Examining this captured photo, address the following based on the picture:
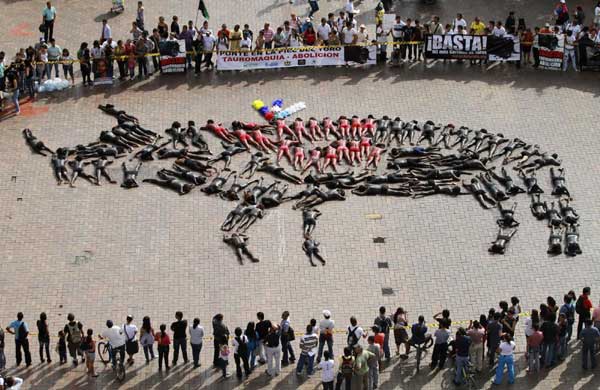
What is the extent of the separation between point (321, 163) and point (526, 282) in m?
9.98

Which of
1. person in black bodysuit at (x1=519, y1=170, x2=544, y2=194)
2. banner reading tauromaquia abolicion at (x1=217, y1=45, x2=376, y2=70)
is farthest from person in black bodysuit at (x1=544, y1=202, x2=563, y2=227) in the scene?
banner reading tauromaquia abolicion at (x1=217, y1=45, x2=376, y2=70)

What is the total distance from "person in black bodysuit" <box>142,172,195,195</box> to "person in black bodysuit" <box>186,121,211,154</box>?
256cm

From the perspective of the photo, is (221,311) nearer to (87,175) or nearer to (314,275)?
(314,275)

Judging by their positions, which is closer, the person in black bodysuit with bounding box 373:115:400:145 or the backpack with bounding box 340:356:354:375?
the backpack with bounding box 340:356:354:375

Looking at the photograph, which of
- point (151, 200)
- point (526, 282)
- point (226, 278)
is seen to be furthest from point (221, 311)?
point (526, 282)

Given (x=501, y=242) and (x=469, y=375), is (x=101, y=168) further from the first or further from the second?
(x=469, y=375)

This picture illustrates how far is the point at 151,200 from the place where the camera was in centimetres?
4559

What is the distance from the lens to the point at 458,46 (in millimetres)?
54781

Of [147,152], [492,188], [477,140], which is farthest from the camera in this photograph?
[477,140]

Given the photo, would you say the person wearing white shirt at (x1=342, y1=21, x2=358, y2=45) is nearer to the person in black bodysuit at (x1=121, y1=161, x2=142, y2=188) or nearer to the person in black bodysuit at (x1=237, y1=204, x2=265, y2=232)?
the person in black bodysuit at (x1=121, y1=161, x2=142, y2=188)

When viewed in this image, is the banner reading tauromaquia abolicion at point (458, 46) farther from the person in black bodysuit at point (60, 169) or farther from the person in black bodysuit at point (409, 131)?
the person in black bodysuit at point (60, 169)

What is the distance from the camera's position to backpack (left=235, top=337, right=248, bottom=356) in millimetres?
36625

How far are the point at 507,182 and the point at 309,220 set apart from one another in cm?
766

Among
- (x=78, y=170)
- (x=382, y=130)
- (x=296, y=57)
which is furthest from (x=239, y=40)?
(x=78, y=170)
